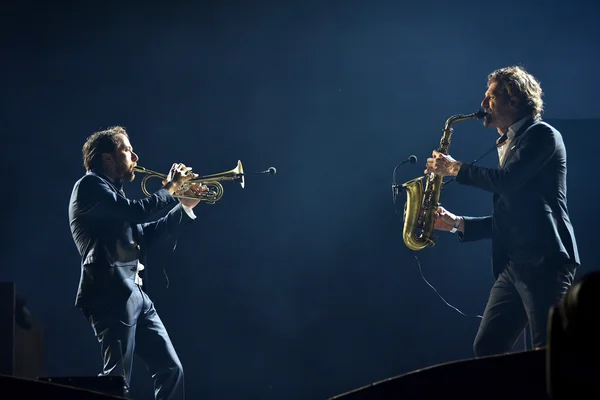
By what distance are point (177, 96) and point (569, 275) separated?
322cm

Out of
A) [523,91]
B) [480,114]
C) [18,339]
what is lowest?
[18,339]

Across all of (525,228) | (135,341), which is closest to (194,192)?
(135,341)

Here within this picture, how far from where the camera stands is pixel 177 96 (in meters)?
5.46

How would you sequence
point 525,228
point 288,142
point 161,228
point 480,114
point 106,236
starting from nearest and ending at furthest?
point 525,228 → point 106,236 → point 480,114 → point 161,228 → point 288,142

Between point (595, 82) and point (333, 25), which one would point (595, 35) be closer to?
point (595, 82)

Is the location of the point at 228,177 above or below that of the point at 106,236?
above

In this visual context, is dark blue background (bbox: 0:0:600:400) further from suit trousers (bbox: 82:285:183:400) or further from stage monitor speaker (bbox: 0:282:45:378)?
suit trousers (bbox: 82:285:183:400)

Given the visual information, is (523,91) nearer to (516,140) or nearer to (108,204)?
(516,140)

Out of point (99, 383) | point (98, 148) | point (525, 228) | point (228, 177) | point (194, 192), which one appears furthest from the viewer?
point (228, 177)

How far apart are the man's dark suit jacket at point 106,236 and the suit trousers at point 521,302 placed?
1.92m

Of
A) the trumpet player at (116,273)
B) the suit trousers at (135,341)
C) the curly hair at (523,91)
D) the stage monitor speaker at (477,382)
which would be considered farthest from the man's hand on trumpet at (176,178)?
the stage monitor speaker at (477,382)

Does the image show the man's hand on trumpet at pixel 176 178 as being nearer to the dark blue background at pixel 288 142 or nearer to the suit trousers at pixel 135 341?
the suit trousers at pixel 135 341

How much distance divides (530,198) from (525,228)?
0.17 meters

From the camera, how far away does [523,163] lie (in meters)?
3.59
